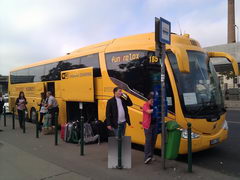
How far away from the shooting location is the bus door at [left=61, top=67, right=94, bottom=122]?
883 centimetres

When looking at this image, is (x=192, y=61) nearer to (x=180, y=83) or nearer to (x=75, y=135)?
(x=180, y=83)

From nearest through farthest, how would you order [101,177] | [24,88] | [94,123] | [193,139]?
[101,177], [193,139], [94,123], [24,88]

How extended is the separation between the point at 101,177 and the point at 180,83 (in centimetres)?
293

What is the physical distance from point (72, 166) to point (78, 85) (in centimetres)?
384

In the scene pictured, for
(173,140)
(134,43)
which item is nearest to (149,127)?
(173,140)

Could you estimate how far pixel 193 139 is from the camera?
6.15 metres

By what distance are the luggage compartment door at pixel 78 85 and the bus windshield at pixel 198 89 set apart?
3.22 metres

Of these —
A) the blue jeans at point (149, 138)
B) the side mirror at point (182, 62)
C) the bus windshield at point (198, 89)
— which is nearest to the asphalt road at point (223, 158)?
the blue jeans at point (149, 138)

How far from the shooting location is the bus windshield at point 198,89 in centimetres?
638

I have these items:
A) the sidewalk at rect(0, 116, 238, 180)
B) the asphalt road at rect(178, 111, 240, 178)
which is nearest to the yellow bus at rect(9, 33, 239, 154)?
the asphalt road at rect(178, 111, 240, 178)

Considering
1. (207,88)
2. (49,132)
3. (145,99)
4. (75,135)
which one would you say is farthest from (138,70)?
(49,132)

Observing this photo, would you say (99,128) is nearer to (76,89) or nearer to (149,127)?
(76,89)

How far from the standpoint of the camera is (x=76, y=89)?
952cm

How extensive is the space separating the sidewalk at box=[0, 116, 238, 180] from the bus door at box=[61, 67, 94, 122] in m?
1.81
